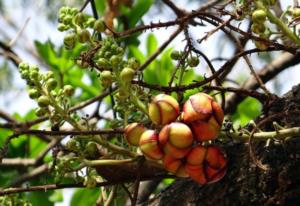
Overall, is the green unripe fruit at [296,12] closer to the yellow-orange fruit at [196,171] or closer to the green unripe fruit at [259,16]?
the green unripe fruit at [259,16]

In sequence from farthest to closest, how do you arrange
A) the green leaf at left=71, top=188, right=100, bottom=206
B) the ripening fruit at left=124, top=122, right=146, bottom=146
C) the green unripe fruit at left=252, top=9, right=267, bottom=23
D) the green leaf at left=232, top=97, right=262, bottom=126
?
the green leaf at left=232, top=97, right=262, bottom=126 → the green leaf at left=71, top=188, right=100, bottom=206 → the ripening fruit at left=124, top=122, right=146, bottom=146 → the green unripe fruit at left=252, top=9, right=267, bottom=23

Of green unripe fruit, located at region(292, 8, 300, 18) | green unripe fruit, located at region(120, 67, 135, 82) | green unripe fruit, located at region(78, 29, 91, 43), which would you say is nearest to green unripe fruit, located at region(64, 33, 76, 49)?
green unripe fruit, located at region(78, 29, 91, 43)

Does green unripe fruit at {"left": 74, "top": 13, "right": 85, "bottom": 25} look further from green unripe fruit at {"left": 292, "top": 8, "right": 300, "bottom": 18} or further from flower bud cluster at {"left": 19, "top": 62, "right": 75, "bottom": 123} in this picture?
green unripe fruit at {"left": 292, "top": 8, "right": 300, "bottom": 18}

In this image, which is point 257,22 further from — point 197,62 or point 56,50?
point 56,50

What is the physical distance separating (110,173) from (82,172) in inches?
4.1

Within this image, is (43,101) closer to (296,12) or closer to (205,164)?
(205,164)

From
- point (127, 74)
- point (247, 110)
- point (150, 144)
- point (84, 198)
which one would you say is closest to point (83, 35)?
point (127, 74)

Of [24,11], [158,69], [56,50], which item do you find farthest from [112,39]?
[24,11]

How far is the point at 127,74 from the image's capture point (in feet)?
3.14

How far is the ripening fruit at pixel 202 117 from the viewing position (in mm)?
941

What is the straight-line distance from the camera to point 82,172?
1.10m

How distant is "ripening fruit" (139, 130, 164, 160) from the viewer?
942 mm

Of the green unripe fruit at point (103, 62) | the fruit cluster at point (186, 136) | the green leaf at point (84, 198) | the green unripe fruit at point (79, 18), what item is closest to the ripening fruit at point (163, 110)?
the fruit cluster at point (186, 136)

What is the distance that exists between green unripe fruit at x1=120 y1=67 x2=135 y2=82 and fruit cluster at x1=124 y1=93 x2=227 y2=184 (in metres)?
0.05
